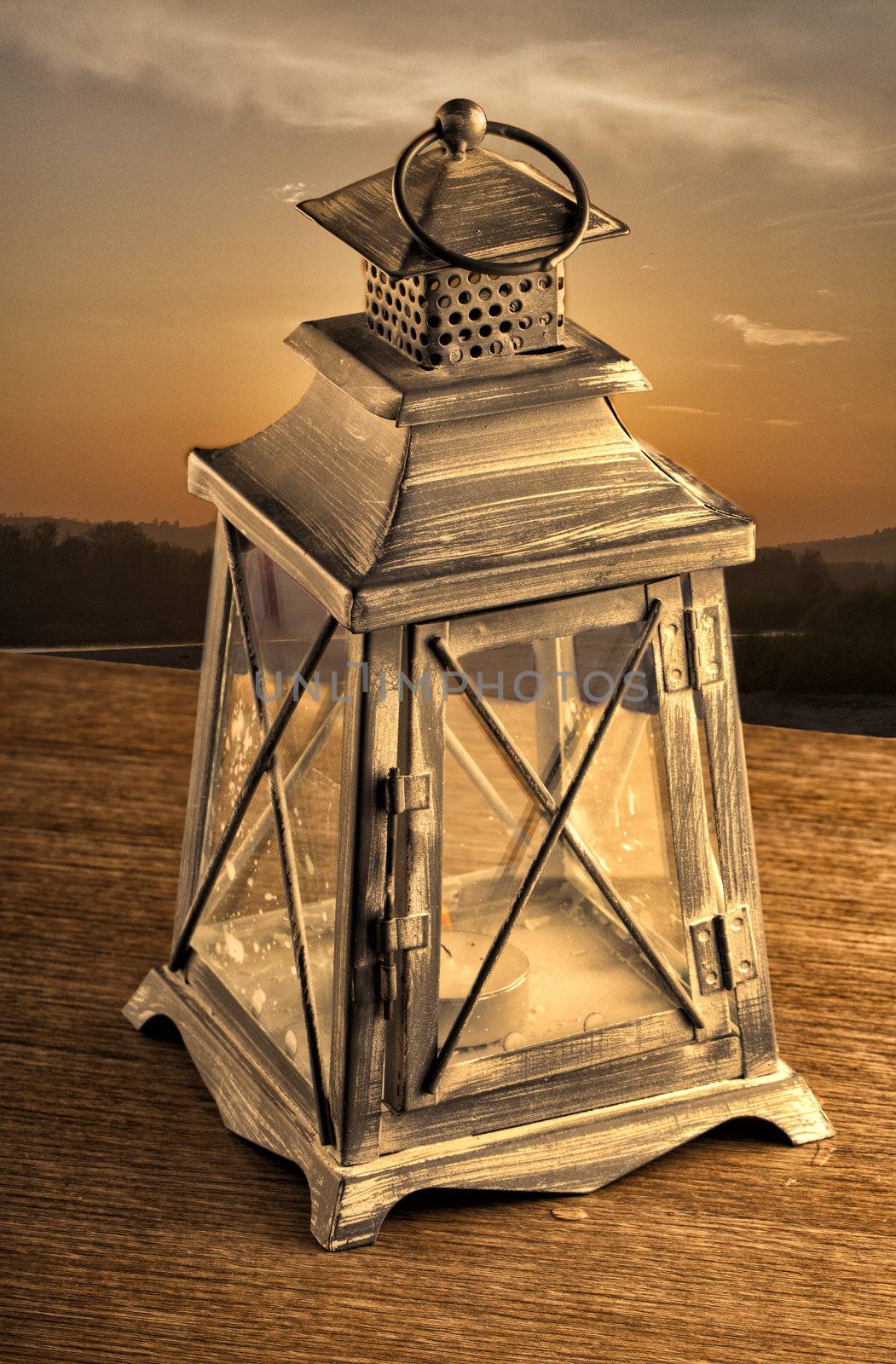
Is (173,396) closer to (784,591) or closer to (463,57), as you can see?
(463,57)

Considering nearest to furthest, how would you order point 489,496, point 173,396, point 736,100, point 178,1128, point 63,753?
1. point 489,496
2. point 178,1128
3. point 63,753
4. point 736,100
5. point 173,396

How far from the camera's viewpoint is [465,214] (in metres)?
0.95

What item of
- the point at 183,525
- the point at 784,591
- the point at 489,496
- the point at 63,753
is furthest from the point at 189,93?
the point at 489,496

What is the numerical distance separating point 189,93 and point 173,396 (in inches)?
12.2

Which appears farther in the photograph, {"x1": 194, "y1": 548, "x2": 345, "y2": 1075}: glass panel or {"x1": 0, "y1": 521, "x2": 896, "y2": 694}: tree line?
{"x1": 0, "y1": 521, "x2": 896, "y2": 694}: tree line

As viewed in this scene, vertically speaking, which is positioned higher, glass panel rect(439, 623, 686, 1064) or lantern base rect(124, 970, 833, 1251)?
glass panel rect(439, 623, 686, 1064)

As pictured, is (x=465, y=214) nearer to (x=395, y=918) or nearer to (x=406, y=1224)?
(x=395, y=918)

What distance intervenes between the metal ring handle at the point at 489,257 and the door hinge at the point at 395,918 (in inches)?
10.2

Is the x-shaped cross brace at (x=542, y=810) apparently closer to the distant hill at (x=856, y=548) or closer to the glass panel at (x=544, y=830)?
the glass panel at (x=544, y=830)

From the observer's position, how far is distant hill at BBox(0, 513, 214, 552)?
2.02m

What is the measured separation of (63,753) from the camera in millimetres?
1609

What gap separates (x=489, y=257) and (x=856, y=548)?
3.74ft

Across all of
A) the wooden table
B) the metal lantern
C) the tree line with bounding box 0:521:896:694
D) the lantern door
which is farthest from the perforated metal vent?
the tree line with bounding box 0:521:896:694

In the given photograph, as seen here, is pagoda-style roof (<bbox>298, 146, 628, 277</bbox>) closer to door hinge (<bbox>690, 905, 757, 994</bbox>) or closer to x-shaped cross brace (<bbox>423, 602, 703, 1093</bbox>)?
x-shaped cross brace (<bbox>423, 602, 703, 1093</bbox>)
